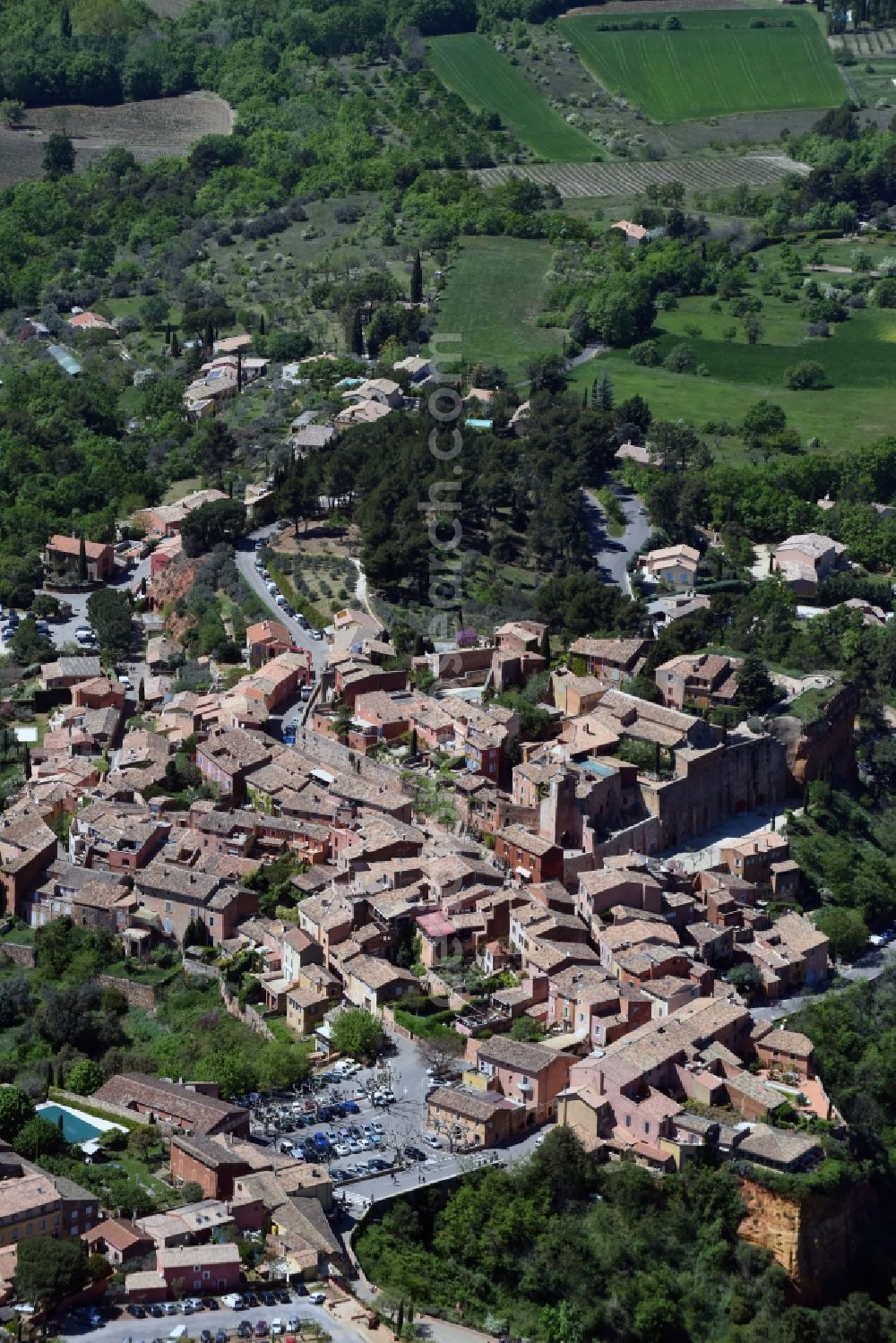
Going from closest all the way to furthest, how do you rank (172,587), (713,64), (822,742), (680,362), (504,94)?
(822,742) < (172,587) < (680,362) < (504,94) < (713,64)

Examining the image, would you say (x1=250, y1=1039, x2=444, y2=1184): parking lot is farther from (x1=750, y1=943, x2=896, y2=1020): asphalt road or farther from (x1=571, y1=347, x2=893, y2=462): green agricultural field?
(x1=571, y1=347, x2=893, y2=462): green agricultural field

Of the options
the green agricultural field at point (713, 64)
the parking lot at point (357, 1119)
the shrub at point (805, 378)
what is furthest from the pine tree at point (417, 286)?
the parking lot at point (357, 1119)

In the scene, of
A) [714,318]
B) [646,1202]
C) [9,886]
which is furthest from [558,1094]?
[714,318]

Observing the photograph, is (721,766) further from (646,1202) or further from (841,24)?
(841,24)

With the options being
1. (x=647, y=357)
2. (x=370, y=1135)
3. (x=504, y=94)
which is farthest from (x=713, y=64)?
(x=370, y=1135)

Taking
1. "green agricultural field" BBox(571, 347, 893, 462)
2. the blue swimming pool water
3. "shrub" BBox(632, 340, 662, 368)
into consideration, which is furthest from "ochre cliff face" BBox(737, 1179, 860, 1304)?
"shrub" BBox(632, 340, 662, 368)

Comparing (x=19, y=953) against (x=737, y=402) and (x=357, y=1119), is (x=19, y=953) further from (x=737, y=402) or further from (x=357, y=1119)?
(x=737, y=402)
